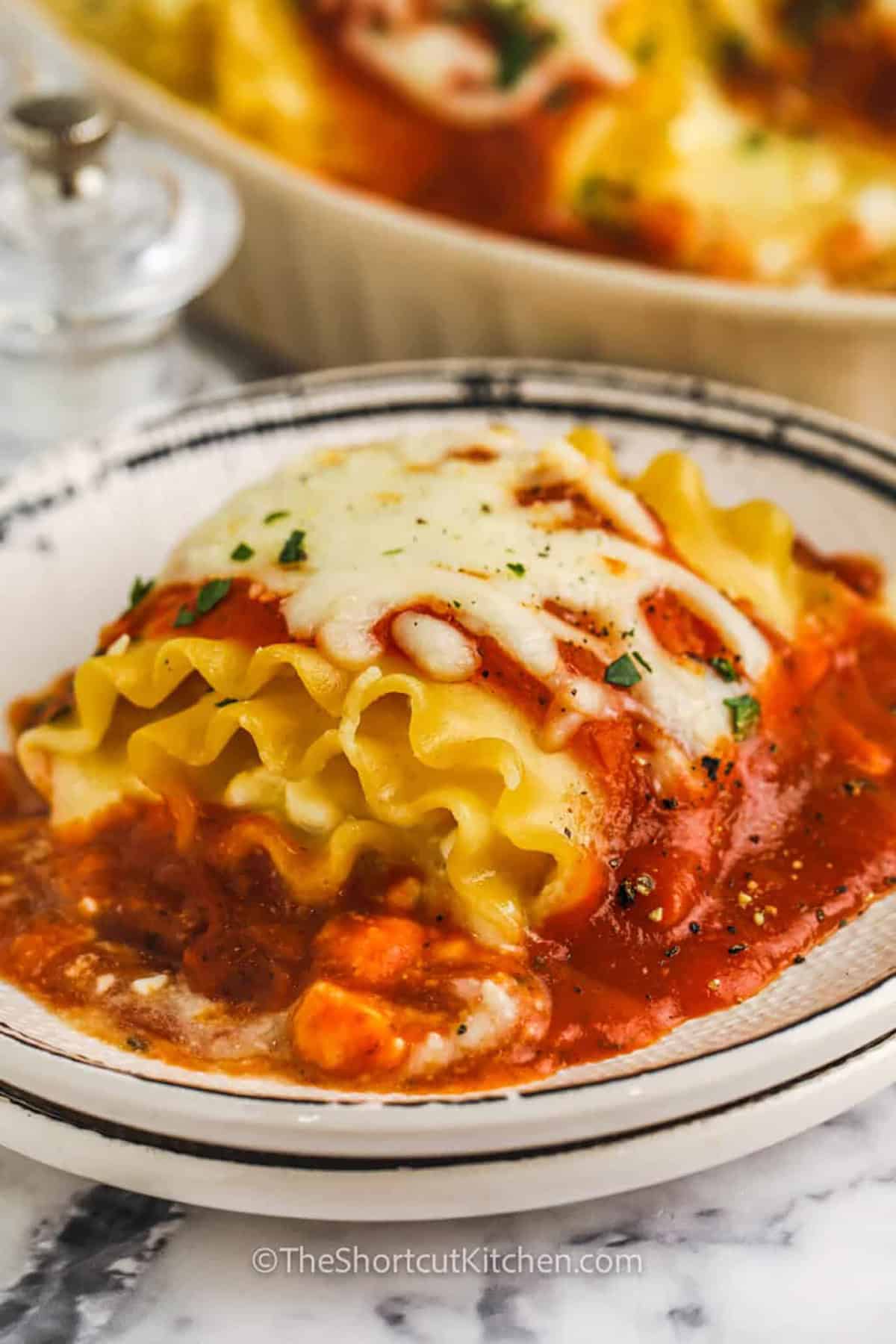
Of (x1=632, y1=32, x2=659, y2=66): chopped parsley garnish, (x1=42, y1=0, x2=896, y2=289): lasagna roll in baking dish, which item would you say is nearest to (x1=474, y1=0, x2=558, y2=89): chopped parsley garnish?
(x1=42, y1=0, x2=896, y2=289): lasagna roll in baking dish

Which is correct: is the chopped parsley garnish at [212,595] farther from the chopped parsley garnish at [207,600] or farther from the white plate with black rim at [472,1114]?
the white plate with black rim at [472,1114]

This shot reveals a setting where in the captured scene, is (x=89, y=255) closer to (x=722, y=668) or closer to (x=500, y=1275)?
(x=722, y=668)

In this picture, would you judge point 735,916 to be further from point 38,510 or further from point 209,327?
point 209,327

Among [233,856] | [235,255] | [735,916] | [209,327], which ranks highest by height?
[735,916]

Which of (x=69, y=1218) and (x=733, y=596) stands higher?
(x=733, y=596)

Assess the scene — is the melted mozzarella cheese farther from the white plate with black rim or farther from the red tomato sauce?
the white plate with black rim

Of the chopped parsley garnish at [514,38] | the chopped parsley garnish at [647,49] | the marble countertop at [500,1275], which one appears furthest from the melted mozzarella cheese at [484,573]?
the chopped parsley garnish at [647,49]

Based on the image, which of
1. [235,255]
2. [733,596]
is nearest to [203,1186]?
[733,596]

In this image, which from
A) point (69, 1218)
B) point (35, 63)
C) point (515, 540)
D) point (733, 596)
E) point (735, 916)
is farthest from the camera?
point (35, 63)
